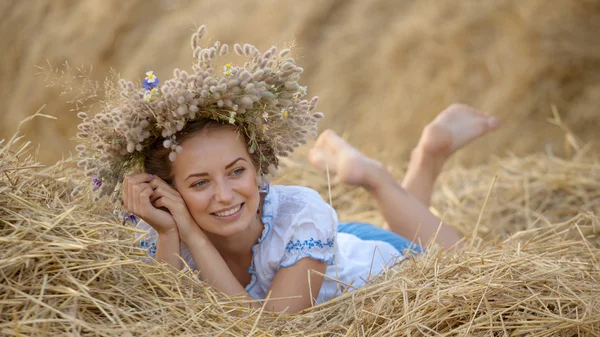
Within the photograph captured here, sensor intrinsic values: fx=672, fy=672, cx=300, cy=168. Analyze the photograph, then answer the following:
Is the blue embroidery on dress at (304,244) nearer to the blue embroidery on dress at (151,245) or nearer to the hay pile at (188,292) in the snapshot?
the hay pile at (188,292)

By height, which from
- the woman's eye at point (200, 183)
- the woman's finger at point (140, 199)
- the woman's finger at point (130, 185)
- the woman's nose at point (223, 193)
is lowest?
the woman's nose at point (223, 193)

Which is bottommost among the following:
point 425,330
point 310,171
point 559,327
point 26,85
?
point 559,327

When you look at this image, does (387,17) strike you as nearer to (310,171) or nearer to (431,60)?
(431,60)

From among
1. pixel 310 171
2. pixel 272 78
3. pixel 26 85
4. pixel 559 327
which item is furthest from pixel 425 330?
pixel 26 85

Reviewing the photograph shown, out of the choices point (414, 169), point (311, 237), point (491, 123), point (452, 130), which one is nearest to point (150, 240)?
point (311, 237)

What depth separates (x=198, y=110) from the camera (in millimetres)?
2094

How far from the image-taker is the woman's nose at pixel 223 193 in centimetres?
222

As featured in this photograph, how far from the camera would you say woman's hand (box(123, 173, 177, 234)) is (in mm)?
2225

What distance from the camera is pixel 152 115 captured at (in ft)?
7.02

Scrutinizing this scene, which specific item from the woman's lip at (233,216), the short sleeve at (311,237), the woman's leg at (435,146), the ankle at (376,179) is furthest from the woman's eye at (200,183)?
the woman's leg at (435,146)

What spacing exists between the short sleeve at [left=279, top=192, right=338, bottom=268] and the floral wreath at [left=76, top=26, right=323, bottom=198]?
0.29m

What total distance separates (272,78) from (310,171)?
268 centimetres

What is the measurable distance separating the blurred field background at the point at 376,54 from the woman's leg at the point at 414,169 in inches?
82.5

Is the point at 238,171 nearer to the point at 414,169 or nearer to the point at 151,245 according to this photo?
the point at 151,245
